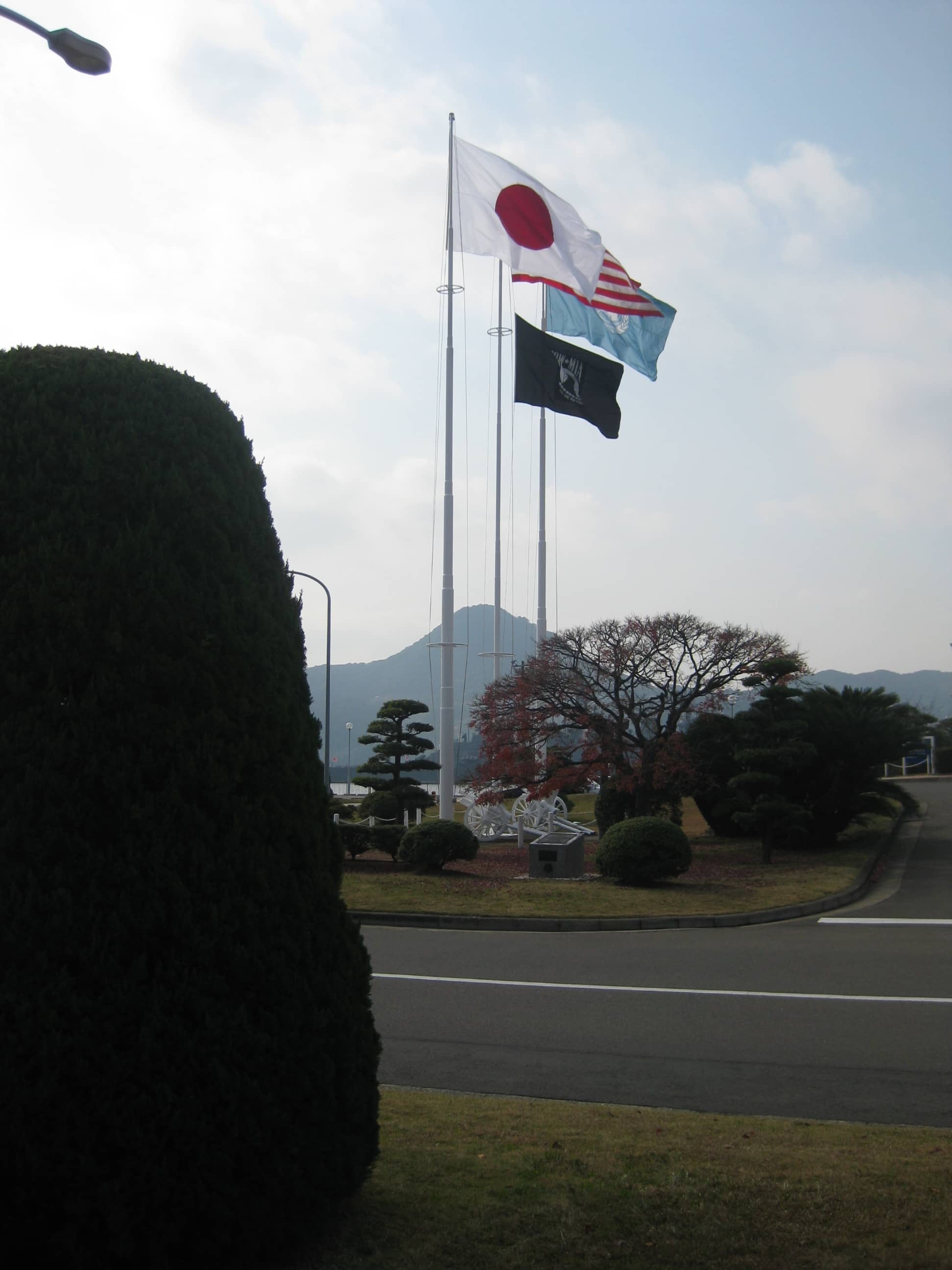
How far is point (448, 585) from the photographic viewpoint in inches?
929

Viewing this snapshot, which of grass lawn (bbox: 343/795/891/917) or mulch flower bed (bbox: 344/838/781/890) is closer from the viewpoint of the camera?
grass lawn (bbox: 343/795/891/917)

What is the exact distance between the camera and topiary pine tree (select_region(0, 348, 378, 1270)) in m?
3.22

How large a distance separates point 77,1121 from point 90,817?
0.90 m

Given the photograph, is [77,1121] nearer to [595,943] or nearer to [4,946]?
[4,946]

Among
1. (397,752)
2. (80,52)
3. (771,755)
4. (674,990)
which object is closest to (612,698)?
(771,755)

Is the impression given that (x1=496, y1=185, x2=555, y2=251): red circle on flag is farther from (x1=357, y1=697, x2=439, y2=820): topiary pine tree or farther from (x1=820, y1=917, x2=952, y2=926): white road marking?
(x1=820, y1=917, x2=952, y2=926): white road marking

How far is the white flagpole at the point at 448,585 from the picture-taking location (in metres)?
23.2

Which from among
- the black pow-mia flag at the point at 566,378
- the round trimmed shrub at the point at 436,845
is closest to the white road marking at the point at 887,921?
the round trimmed shrub at the point at 436,845

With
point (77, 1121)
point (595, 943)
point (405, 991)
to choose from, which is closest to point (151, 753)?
point (77, 1121)

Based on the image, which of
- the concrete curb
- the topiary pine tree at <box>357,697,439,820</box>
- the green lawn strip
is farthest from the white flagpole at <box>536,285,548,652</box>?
the green lawn strip

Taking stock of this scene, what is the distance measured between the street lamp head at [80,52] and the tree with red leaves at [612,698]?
19.1 meters

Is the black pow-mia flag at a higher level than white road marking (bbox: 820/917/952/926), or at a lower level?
higher

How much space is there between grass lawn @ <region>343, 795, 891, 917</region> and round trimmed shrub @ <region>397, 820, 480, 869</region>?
0.31 meters

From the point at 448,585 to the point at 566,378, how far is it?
219 inches
